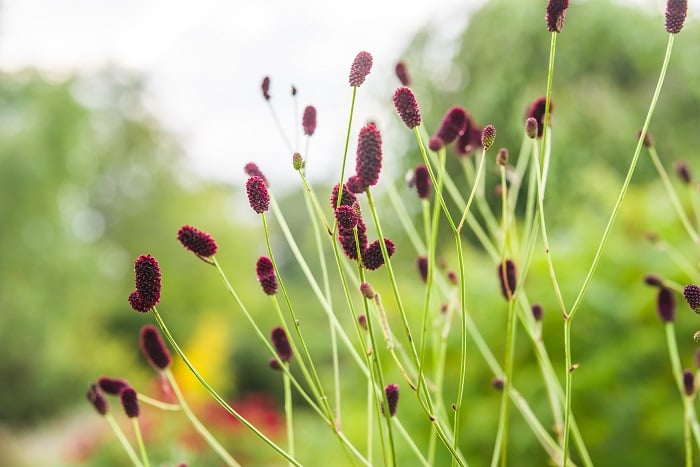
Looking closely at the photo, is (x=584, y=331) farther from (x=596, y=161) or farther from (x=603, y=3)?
(x=603, y=3)

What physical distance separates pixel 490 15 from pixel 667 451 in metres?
5.26

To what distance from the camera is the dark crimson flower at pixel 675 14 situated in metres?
0.57

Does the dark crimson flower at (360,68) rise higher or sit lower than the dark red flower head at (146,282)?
higher

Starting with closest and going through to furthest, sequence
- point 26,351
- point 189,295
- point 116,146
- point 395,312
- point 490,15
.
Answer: point 395,312
point 490,15
point 26,351
point 189,295
point 116,146

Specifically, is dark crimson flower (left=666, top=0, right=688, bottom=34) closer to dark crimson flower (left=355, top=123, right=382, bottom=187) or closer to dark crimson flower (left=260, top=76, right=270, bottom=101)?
dark crimson flower (left=355, top=123, right=382, bottom=187)

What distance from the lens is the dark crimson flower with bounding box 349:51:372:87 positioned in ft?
1.80

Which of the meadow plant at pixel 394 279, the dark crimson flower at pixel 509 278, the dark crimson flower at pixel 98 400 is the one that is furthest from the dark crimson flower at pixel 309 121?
the dark crimson flower at pixel 98 400

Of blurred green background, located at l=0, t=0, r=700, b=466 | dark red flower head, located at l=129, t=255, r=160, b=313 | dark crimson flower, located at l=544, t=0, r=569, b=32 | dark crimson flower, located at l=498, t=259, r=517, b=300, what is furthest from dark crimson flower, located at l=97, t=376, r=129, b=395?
blurred green background, located at l=0, t=0, r=700, b=466

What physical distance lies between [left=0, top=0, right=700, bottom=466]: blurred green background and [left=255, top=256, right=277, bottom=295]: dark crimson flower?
→ 493 millimetres

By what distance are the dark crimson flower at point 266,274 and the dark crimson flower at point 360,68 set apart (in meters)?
0.19

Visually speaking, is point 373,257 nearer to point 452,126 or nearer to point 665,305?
point 452,126

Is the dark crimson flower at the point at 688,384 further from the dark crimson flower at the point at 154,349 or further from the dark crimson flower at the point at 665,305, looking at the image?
the dark crimson flower at the point at 154,349

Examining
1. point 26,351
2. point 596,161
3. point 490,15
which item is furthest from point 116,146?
point 596,161

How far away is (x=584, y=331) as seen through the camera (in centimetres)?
209
